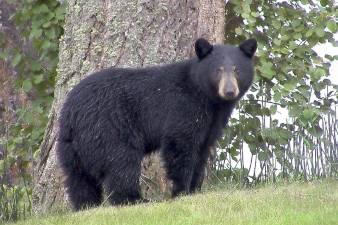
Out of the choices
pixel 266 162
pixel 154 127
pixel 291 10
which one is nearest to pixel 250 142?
pixel 266 162

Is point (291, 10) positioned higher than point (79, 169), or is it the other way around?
point (291, 10)

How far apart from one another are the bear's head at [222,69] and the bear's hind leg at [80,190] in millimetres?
1453

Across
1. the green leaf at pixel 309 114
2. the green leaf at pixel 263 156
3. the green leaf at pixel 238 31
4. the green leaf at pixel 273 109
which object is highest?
the green leaf at pixel 238 31

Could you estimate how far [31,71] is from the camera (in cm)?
1180

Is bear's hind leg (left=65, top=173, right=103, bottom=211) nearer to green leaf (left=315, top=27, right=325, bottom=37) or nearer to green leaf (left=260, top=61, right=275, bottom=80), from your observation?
green leaf (left=260, top=61, right=275, bottom=80)

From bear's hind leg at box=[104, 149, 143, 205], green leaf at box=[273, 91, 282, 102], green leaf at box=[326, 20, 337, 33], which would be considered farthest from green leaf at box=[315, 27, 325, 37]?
bear's hind leg at box=[104, 149, 143, 205]

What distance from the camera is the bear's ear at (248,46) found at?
9391mm

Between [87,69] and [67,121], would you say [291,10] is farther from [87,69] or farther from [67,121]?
[67,121]

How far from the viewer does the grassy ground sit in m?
7.41

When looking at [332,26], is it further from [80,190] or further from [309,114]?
[80,190]

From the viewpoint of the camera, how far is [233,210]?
7.80 metres

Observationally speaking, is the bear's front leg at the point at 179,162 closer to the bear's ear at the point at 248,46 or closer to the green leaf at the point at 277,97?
the bear's ear at the point at 248,46

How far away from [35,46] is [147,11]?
2261mm

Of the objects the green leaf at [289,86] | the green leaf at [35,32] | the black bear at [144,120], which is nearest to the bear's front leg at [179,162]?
the black bear at [144,120]
